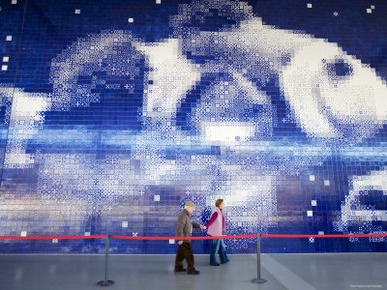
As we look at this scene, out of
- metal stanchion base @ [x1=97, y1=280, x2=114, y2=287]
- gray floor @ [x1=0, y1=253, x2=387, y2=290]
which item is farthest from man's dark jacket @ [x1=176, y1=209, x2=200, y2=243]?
metal stanchion base @ [x1=97, y1=280, x2=114, y2=287]

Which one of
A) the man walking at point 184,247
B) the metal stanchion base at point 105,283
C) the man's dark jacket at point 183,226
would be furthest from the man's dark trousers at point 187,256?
the metal stanchion base at point 105,283

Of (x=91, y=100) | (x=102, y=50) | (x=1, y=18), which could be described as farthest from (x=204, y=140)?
A: (x=1, y=18)

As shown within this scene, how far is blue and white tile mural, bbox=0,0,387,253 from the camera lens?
6.77 meters

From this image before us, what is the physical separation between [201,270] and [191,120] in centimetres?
337

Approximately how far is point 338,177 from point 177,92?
434 centimetres

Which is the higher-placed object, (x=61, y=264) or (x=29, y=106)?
(x=29, y=106)

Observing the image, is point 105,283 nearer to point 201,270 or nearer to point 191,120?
point 201,270

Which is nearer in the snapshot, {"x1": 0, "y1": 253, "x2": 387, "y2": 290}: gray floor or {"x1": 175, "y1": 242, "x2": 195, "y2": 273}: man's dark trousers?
{"x1": 0, "y1": 253, "x2": 387, "y2": 290}: gray floor

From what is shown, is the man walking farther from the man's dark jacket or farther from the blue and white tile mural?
the blue and white tile mural

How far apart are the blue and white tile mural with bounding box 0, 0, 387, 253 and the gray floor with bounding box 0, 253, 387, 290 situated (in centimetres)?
36

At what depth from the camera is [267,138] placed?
7.16m

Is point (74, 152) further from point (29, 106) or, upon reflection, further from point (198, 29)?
point (198, 29)

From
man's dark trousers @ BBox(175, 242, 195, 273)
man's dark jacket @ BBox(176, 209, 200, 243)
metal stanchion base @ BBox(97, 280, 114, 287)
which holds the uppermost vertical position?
man's dark jacket @ BBox(176, 209, 200, 243)

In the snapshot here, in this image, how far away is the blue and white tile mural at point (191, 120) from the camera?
6.77 meters
